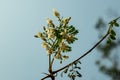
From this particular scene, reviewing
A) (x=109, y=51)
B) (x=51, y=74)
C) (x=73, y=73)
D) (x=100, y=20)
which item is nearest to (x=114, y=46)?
(x=109, y=51)

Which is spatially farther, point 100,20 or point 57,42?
point 100,20

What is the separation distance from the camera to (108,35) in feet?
12.3

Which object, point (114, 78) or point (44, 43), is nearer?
point (44, 43)

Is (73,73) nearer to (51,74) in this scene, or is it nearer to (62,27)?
(51,74)

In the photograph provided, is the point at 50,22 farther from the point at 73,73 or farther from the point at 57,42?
the point at 73,73

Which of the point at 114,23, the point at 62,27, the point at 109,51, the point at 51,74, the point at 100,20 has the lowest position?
the point at 51,74

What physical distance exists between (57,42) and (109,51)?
1745 millimetres

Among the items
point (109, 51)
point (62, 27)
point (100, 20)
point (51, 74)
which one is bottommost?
point (51, 74)

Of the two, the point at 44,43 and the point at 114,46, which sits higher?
the point at 114,46

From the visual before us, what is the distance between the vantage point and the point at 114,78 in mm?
5402

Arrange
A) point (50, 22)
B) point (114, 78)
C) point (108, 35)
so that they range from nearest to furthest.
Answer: point (108, 35)
point (50, 22)
point (114, 78)

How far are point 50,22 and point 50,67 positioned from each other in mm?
622

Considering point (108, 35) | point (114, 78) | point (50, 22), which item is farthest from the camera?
point (114, 78)

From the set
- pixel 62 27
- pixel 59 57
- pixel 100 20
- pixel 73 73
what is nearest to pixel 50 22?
pixel 62 27
